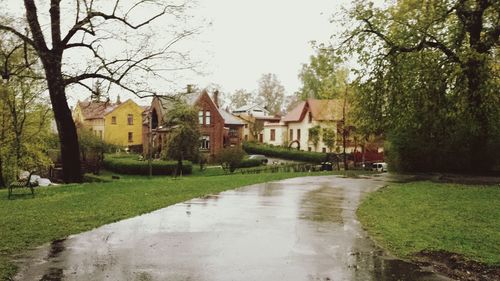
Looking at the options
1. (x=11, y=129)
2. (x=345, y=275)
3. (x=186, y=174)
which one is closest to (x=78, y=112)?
(x=186, y=174)

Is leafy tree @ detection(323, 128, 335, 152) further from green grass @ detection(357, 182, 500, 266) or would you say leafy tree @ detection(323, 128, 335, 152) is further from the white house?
green grass @ detection(357, 182, 500, 266)

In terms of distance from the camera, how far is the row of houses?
54053 mm

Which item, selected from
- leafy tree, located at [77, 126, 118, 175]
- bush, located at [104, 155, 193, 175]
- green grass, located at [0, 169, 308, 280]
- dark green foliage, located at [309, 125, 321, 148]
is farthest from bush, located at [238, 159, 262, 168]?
green grass, located at [0, 169, 308, 280]

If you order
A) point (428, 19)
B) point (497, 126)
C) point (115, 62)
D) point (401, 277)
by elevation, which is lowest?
point (401, 277)

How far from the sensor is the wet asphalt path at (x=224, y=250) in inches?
253

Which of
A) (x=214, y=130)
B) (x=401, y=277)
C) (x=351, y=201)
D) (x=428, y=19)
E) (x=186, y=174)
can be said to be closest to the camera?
(x=401, y=277)

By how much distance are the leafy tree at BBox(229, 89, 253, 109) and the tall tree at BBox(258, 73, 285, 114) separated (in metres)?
7.85

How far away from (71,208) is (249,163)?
122 feet

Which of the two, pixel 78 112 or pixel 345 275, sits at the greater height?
pixel 78 112

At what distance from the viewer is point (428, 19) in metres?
15.9

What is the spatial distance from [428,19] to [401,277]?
1212cm

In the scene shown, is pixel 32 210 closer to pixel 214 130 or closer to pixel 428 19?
pixel 428 19

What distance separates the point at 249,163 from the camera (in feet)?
158

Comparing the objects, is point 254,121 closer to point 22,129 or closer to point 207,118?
point 207,118
